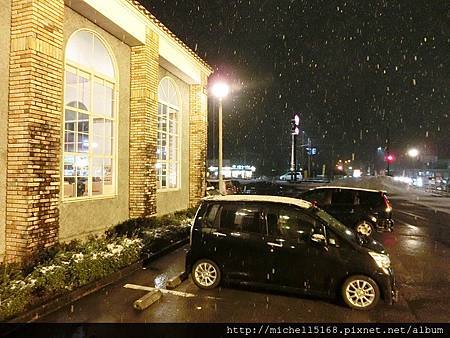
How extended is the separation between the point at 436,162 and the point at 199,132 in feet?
229

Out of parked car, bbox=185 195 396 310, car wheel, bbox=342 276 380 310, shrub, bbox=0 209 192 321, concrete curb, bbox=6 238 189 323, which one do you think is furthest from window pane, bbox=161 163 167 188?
car wheel, bbox=342 276 380 310

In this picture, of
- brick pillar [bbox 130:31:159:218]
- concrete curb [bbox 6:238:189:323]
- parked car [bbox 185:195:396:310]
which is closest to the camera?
concrete curb [bbox 6:238:189:323]

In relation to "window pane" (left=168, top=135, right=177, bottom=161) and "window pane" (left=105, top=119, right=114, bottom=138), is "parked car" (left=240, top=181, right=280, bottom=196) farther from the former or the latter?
"window pane" (left=105, top=119, right=114, bottom=138)

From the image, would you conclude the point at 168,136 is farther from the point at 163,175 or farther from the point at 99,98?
the point at 99,98

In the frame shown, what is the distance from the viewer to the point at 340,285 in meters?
5.57

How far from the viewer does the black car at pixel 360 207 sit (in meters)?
11.5

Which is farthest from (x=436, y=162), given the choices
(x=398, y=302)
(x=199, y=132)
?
(x=398, y=302)

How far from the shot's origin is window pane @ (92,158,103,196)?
31.6 ft

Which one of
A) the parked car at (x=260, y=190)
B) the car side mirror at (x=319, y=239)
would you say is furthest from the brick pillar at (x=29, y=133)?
the parked car at (x=260, y=190)

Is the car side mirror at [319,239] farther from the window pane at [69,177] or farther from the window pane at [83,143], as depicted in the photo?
the window pane at [83,143]

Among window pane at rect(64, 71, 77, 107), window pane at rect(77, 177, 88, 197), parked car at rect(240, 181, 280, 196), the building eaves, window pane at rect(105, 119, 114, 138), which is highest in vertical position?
the building eaves

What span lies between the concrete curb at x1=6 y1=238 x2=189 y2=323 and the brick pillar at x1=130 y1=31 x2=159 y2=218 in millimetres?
3009

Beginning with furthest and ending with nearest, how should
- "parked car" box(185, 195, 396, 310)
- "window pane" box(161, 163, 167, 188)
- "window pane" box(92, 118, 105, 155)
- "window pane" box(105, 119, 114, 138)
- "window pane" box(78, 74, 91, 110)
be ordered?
1. "window pane" box(161, 163, 167, 188)
2. "window pane" box(105, 119, 114, 138)
3. "window pane" box(92, 118, 105, 155)
4. "window pane" box(78, 74, 91, 110)
5. "parked car" box(185, 195, 396, 310)
